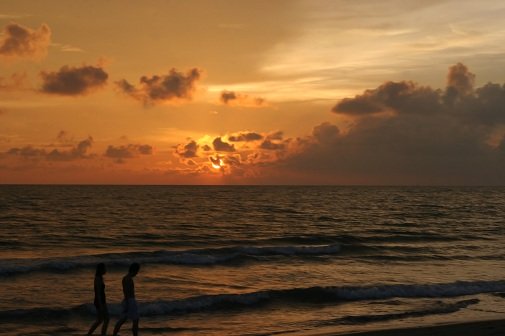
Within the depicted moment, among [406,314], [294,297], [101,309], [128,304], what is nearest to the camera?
[128,304]

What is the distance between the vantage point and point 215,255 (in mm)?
35969

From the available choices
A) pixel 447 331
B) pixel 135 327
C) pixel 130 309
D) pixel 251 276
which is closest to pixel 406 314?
pixel 447 331

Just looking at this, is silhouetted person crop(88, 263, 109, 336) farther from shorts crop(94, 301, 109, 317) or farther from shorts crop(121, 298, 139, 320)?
shorts crop(121, 298, 139, 320)

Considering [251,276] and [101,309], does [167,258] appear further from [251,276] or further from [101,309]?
[101,309]

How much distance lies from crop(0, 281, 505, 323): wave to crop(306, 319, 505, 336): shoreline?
2449 mm

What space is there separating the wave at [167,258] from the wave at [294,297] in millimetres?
8579

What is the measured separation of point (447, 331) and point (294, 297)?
7.62 metres

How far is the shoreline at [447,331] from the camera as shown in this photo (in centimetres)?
1745

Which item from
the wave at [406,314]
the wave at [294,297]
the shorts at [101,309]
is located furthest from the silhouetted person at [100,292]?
the wave at [406,314]

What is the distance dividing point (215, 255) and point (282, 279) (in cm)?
831

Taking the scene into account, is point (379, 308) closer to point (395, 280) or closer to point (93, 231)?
point (395, 280)

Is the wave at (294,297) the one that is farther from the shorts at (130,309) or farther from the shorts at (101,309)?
the shorts at (130,309)

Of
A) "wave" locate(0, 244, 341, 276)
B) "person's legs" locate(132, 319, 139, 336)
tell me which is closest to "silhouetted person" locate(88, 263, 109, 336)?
"person's legs" locate(132, 319, 139, 336)

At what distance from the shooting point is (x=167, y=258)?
34.1 metres
